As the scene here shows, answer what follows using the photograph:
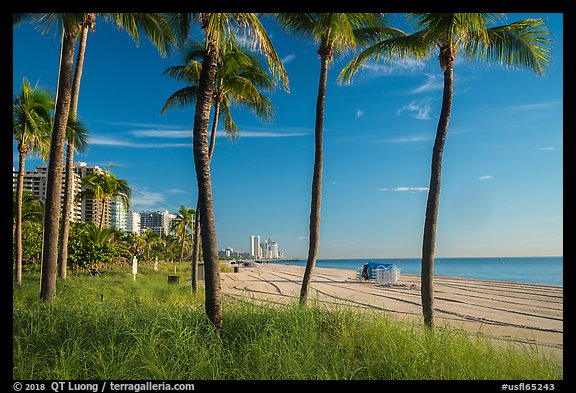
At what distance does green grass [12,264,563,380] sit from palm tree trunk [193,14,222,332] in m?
0.33

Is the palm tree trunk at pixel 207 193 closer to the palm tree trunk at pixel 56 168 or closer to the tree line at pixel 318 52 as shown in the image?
the tree line at pixel 318 52

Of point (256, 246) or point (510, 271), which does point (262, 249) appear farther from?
point (510, 271)

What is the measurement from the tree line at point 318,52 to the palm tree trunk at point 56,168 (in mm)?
19

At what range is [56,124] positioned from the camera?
28.7 feet

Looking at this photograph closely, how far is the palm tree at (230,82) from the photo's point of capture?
13289 mm

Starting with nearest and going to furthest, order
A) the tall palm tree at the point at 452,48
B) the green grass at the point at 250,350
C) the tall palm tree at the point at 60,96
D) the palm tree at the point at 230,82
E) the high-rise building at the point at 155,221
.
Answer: the green grass at the point at 250,350 → the tall palm tree at the point at 452,48 → the tall palm tree at the point at 60,96 → the palm tree at the point at 230,82 → the high-rise building at the point at 155,221

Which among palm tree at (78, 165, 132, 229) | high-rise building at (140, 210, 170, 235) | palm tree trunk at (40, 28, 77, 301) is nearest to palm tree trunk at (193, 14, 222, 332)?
palm tree trunk at (40, 28, 77, 301)

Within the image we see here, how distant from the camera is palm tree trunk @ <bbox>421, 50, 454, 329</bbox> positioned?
6598mm

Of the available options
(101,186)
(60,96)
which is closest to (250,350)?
(60,96)

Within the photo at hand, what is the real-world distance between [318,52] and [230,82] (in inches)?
183

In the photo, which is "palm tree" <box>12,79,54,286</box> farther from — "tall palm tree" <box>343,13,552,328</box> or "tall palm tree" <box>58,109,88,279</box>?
"tall palm tree" <box>343,13,552,328</box>

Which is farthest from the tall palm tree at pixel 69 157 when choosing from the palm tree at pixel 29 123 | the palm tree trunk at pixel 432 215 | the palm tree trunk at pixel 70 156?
the palm tree trunk at pixel 432 215
